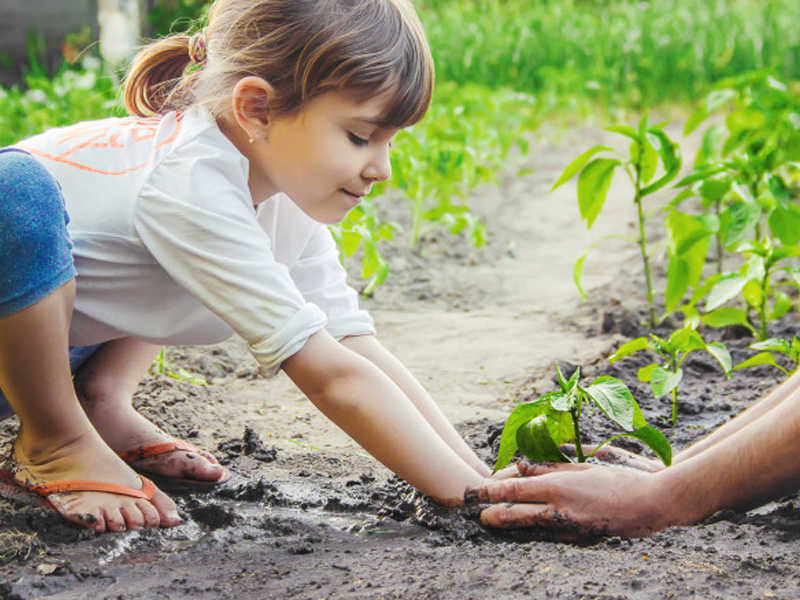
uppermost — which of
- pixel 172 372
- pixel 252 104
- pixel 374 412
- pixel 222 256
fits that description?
pixel 252 104

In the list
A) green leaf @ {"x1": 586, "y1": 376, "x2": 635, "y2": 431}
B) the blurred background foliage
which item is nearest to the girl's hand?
green leaf @ {"x1": 586, "y1": 376, "x2": 635, "y2": 431}

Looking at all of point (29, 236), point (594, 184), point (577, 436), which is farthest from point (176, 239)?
point (594, 184)

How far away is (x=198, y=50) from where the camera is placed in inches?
74.2

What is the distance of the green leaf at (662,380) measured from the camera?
202 cm

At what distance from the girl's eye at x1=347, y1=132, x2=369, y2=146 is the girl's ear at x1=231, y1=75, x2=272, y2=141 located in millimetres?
160

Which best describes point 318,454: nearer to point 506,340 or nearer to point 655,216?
point 506,340

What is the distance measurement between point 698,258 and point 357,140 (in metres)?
1.23

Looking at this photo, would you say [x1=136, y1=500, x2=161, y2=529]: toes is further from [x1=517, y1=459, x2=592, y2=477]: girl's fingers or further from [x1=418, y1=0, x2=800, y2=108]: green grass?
[x1=418, y1=0, x2=800, y2=108]: green grass

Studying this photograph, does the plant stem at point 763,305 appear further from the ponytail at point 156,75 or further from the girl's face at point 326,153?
the ponytail at point 156,75

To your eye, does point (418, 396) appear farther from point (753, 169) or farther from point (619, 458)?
point (753, 169)

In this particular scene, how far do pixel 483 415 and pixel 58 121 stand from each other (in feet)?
8.47

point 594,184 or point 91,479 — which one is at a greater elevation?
point 594,184

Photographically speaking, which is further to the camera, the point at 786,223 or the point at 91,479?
the point at 786,223

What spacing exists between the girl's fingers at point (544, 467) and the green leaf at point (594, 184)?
94cm
